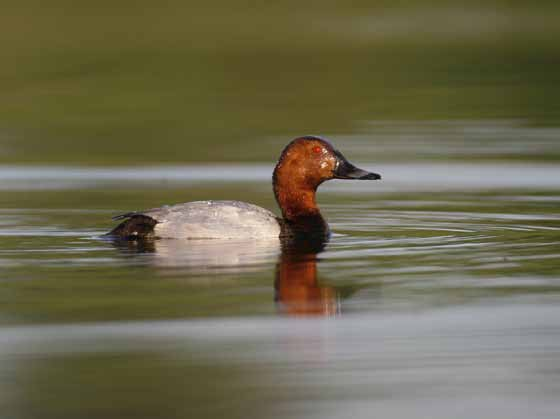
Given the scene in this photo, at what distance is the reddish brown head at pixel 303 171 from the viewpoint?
11.5m

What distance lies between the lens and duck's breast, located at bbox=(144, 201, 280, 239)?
1088 cm

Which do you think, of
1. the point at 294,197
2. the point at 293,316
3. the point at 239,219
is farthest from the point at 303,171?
the point at 293,316

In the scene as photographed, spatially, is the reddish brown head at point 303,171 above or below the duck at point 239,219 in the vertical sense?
above

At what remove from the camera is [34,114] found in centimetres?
2206

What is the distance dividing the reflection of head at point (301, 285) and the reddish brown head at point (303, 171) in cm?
66

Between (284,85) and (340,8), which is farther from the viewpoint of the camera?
(340,8)

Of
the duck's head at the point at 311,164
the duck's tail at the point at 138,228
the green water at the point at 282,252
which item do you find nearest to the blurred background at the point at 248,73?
the green water at the point at 282,252

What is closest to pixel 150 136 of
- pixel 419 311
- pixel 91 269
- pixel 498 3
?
pixel 91 269

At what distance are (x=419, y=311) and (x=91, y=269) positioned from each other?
2.34 metres

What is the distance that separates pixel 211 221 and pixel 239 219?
195mm

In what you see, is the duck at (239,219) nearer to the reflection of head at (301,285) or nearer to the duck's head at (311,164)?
the duck's head at (311,164)

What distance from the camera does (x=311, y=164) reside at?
1155 centimetres

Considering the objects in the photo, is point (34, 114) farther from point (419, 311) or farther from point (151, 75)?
point (419, 311)

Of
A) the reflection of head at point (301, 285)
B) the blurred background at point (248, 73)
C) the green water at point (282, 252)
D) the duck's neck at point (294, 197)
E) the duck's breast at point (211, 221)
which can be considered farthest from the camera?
the blurred background at point (248, 73)
